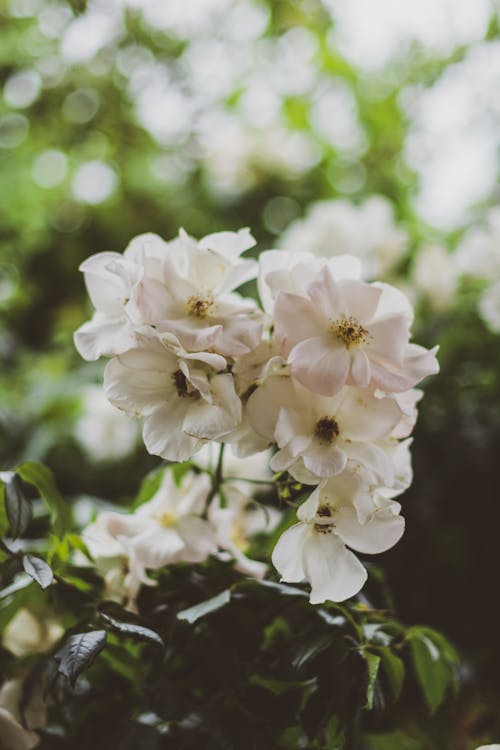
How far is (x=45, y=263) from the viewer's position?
1879 millimetres

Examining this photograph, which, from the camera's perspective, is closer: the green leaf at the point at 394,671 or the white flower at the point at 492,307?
the green leaf at the point at 394,671

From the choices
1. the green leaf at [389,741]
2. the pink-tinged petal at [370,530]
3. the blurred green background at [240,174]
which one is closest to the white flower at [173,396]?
the pink-tinged petal at [370,530]

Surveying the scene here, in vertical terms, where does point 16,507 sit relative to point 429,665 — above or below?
above

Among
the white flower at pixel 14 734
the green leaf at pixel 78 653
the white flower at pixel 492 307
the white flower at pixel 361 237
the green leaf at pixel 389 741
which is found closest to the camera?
the green leaf at pixel 78 653

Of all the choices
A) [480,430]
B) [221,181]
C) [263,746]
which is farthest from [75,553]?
[221,181]

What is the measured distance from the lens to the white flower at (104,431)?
4.14 ft

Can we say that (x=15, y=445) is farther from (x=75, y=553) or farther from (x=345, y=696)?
(x=345, y=696)

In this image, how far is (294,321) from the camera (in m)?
0.52

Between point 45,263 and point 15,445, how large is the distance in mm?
735

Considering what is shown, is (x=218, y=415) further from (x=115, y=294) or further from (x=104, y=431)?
(x=104, y=431)

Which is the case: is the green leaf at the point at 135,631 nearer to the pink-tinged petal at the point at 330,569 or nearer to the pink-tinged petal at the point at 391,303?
the pink-tinged petal at the point at 330,569

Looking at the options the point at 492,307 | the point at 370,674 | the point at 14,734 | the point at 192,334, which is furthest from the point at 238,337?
the point at 492,307

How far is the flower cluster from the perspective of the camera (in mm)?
507

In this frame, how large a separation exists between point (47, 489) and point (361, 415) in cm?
28
